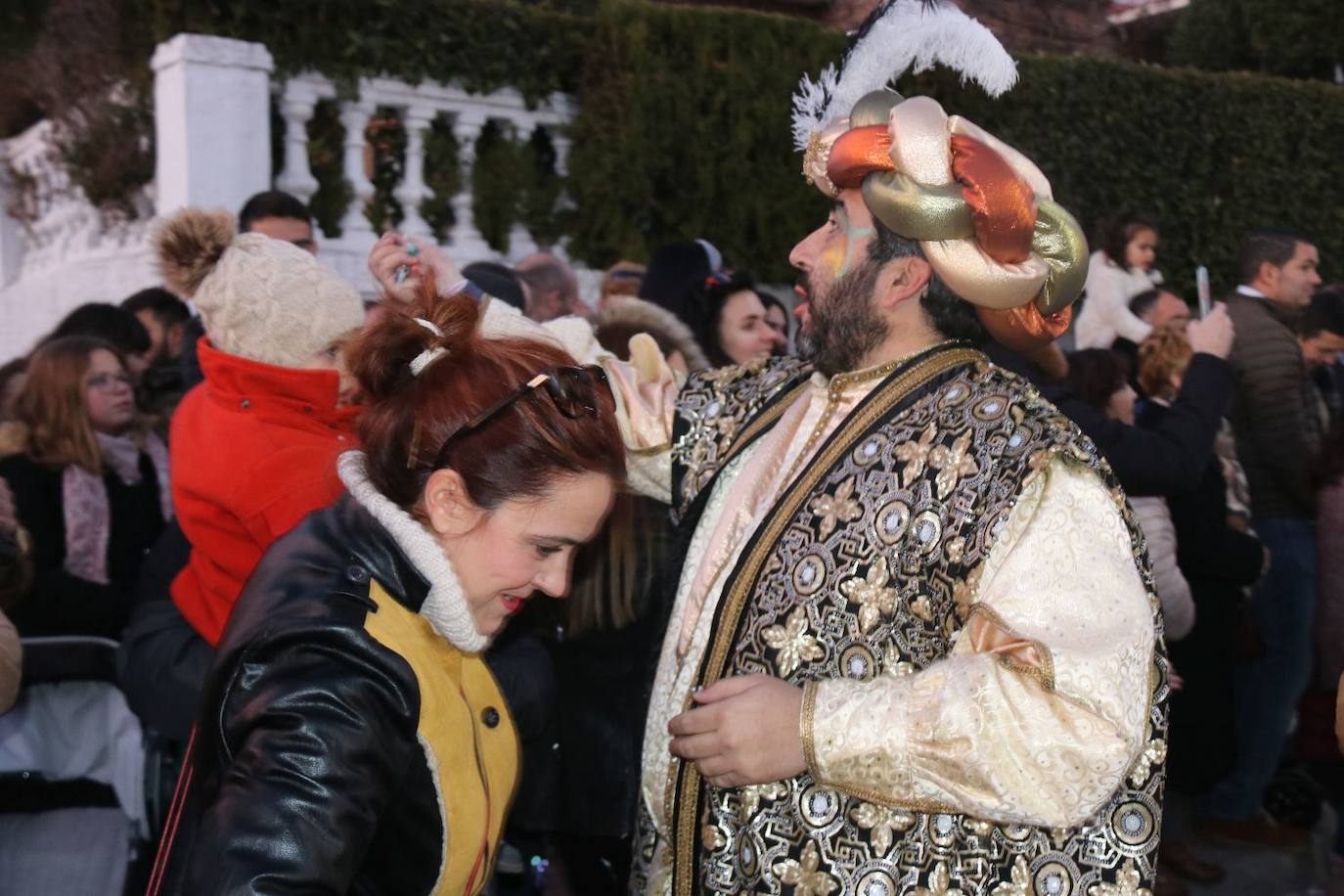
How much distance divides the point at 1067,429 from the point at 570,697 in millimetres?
1474

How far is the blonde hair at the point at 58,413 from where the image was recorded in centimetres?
400

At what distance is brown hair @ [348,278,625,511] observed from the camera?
6.60ft

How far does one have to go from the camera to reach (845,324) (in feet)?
8.06

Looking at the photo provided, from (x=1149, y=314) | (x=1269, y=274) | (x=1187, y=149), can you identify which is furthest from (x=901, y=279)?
(x=1187, y=149)

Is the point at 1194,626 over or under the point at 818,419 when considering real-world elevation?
under

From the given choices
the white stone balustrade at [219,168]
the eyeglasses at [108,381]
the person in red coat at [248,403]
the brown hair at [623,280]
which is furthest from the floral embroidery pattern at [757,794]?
the brown hair at [623,280]

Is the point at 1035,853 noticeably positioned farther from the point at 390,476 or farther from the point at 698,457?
the point at 390,476

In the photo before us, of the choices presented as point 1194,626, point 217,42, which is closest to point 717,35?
point 217,42

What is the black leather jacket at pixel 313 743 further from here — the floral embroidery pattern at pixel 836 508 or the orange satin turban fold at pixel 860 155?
the orange satin turban fold at pixel 860 155

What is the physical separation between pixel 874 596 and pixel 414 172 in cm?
450

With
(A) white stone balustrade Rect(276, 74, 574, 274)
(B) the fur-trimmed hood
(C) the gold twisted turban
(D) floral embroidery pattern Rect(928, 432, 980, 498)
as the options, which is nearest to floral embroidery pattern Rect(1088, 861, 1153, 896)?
(D) floral embroidery pattern Rect(928, 432, 980, 498)

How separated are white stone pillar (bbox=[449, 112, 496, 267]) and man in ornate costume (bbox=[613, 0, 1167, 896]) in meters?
3.96

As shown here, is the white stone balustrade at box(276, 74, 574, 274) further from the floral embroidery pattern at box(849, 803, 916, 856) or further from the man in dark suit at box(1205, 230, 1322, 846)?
the floral embroidery pattern at box(849, 803, 916, 856)

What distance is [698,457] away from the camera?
2.63m
